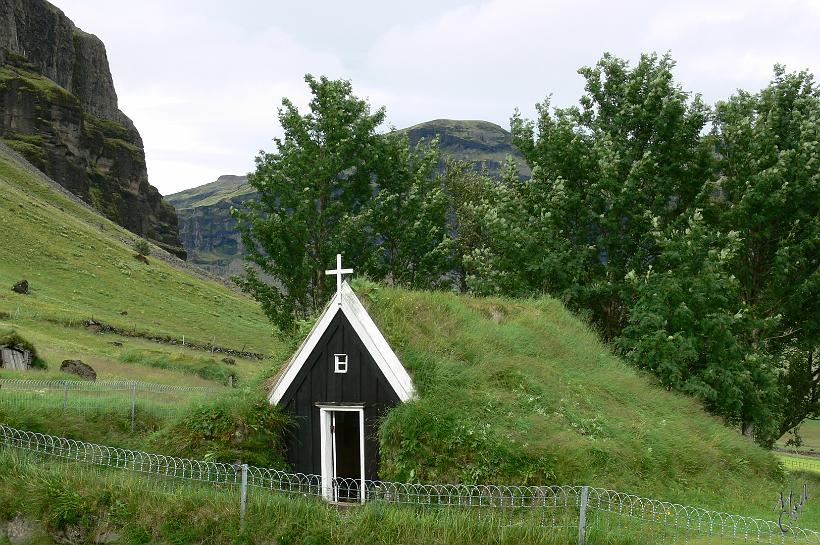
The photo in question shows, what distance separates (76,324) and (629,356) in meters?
44.0

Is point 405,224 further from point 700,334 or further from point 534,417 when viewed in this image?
point 534,417

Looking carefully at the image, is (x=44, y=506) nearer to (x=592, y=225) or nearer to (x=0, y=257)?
(x=592, y=225)

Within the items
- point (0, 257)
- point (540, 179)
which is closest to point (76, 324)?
point (0, 257)

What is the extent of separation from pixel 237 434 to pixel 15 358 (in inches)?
846

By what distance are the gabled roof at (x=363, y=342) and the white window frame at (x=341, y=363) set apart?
0.67m

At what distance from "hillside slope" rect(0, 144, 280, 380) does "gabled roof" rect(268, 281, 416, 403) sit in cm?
2394

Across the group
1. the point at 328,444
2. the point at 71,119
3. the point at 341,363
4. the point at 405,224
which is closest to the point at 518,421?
the point at 341,363

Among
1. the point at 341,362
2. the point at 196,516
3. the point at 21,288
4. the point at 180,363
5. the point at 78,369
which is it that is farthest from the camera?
the point at 21,288

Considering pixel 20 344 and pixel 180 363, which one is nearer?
pixel 20 344

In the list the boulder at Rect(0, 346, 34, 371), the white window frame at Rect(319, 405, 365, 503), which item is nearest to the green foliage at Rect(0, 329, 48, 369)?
the boulder at Rect(0, 346, 34, 371)

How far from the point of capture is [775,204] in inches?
1048

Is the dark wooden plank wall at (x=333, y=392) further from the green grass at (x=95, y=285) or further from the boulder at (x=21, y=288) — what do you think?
the boulder at (x=21, y=288)

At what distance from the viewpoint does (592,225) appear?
30.5 metres

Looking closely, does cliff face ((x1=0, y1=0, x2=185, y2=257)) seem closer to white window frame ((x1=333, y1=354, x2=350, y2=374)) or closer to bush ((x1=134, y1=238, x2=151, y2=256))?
→ bush ((x1=134, y1=238, x2=151, y2=256))
